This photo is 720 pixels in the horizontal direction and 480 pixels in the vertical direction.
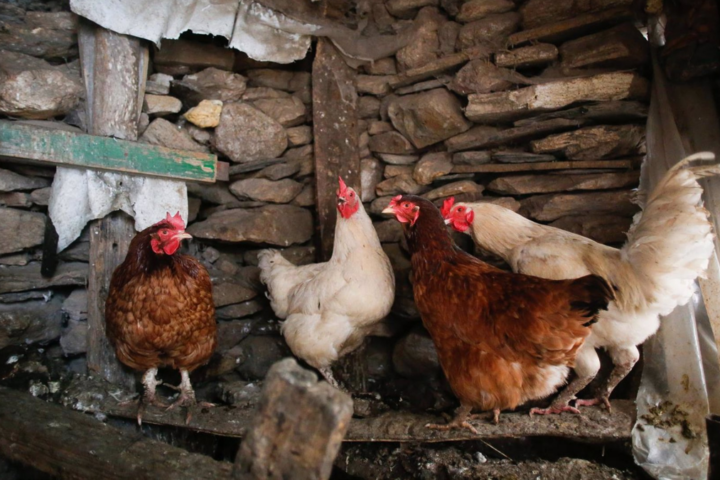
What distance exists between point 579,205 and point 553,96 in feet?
1.99

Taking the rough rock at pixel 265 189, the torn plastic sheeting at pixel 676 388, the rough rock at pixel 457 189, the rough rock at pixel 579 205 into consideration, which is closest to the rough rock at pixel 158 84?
the rough rock at pixel 265 189

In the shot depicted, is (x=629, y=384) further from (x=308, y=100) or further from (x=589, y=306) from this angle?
(x=308, y=100)

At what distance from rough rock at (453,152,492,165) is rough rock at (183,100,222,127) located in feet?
4.93

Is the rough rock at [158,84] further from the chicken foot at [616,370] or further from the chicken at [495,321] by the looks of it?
the chicken foot at [616,370]

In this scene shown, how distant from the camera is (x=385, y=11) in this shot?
319cm

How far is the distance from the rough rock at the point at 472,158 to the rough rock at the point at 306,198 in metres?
0.98

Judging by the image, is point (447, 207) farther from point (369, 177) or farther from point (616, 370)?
point (616, 370)

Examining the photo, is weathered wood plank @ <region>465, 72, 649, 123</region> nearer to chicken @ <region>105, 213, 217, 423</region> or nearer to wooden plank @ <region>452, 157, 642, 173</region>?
wooden plank @ <region>452, 157, 642, 173</region>

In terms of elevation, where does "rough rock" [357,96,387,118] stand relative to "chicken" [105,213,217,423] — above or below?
above

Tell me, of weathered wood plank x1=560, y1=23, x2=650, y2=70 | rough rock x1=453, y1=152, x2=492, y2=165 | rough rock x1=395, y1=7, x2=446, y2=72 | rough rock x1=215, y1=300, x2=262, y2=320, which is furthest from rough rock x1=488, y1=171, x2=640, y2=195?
rough rock x1=215, y1=300, x2=262, y2=320

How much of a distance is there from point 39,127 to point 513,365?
2.50 metres

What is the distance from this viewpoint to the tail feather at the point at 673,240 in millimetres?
1682

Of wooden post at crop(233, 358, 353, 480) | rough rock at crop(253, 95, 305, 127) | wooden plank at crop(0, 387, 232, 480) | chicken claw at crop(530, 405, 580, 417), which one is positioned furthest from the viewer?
rough rock at crop(253, 95, 305, 127)

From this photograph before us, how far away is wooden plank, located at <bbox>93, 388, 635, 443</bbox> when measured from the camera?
2.01 meters
